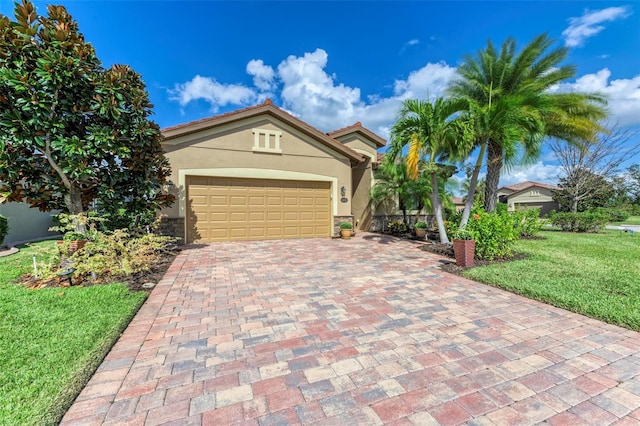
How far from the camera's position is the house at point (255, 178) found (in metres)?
10.2

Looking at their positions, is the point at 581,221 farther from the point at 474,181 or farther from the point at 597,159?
the point at 474,181

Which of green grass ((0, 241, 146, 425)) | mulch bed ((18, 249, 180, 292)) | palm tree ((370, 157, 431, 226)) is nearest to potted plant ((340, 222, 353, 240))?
palm tree ((370, 157, 431, 226))

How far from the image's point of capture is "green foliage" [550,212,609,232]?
14570mm

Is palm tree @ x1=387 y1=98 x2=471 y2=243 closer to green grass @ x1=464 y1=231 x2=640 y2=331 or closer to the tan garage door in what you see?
green grass @ x1=464 y1=231 x2=640 y2=331

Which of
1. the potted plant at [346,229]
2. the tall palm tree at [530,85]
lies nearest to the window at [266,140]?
the potted plant at [346,229]

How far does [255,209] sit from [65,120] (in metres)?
6.38

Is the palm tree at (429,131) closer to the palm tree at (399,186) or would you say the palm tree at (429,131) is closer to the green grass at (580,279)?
the palm tree at (399,186)

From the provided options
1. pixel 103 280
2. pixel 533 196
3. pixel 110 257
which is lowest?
pixel 103 280

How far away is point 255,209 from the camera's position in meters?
11.2

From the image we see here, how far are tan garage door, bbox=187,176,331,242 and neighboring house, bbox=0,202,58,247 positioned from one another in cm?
666

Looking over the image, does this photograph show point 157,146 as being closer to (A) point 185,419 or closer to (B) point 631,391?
(A) point 185,419

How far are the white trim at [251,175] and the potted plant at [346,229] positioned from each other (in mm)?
605

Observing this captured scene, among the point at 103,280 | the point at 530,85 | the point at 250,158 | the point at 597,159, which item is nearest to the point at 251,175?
the point at 250,158

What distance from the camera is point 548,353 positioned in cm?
292
